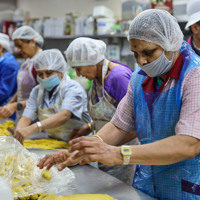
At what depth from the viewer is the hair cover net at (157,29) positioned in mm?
1193

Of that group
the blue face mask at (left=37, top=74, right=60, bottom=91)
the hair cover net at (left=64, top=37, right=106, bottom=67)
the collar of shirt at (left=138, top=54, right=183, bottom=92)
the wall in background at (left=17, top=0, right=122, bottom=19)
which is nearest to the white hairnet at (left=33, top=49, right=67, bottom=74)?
the blue face mask at (left=37, top=74, right=60, bottom=91)

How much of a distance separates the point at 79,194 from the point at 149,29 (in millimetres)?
799

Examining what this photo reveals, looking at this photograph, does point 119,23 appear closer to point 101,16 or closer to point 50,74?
point 101,16

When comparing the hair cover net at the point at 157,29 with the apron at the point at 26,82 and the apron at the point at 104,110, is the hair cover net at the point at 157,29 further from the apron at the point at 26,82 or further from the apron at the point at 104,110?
the apron at the point at 26,82

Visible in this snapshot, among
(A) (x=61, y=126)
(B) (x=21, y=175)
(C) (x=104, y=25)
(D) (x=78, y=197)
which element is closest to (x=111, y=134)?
(D) (x=78, y=197)

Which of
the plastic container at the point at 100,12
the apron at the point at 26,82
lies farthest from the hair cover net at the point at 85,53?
the plastic container at the point at 100,12

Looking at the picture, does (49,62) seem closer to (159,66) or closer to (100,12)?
(159,66)

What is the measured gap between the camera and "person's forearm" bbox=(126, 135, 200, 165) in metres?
1.09

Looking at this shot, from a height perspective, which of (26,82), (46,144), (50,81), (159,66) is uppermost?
(159,66)

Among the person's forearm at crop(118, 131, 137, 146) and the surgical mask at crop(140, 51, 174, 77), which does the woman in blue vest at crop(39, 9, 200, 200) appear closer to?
the surgical mask at crop(140, 51, 174, 77)

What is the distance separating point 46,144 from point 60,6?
411 cm

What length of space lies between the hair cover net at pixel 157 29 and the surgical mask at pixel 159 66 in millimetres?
48

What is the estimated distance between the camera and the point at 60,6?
18.8 ft

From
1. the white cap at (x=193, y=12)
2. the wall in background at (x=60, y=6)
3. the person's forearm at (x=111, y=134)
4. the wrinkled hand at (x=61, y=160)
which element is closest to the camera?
the wrinkled hand at (x=61, y=160)
